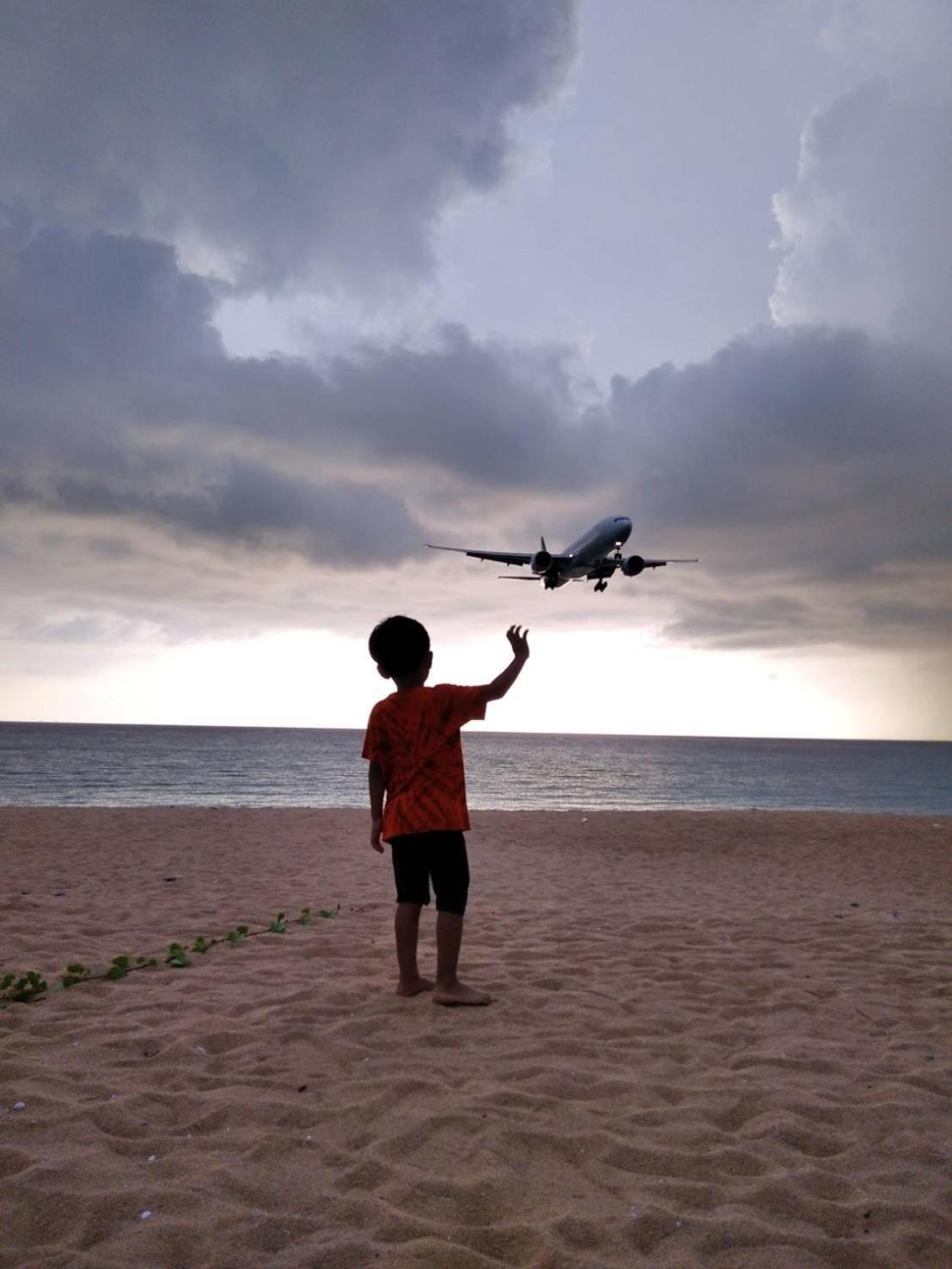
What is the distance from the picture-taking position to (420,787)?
14.2 ft

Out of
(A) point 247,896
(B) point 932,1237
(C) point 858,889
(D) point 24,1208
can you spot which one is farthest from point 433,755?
(C) point 858,889

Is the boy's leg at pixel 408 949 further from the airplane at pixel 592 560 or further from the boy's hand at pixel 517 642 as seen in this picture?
the airplane at pixel 592 560

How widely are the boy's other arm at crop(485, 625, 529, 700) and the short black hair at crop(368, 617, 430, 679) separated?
55 cm

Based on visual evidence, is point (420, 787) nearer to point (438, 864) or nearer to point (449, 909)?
point (438, 864)

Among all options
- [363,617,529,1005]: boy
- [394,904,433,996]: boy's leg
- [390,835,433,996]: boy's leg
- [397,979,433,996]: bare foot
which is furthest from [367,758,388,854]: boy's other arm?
[397,979,433,996]: bare foot

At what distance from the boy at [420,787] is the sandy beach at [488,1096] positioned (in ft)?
1.22

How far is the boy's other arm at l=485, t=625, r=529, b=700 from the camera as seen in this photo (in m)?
4.00

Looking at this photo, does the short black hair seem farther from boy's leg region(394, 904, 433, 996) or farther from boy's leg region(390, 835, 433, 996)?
boy's leg region(394, 904, 433, 996)

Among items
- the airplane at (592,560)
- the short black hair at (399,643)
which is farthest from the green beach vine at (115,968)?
the airplane at (592,560)

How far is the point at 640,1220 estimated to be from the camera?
8.00ft

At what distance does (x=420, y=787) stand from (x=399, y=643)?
79cm

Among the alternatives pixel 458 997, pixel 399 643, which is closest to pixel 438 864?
pixel 458 997

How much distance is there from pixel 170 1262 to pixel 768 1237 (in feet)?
5.55

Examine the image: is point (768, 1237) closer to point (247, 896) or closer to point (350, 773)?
point (247, 896)
